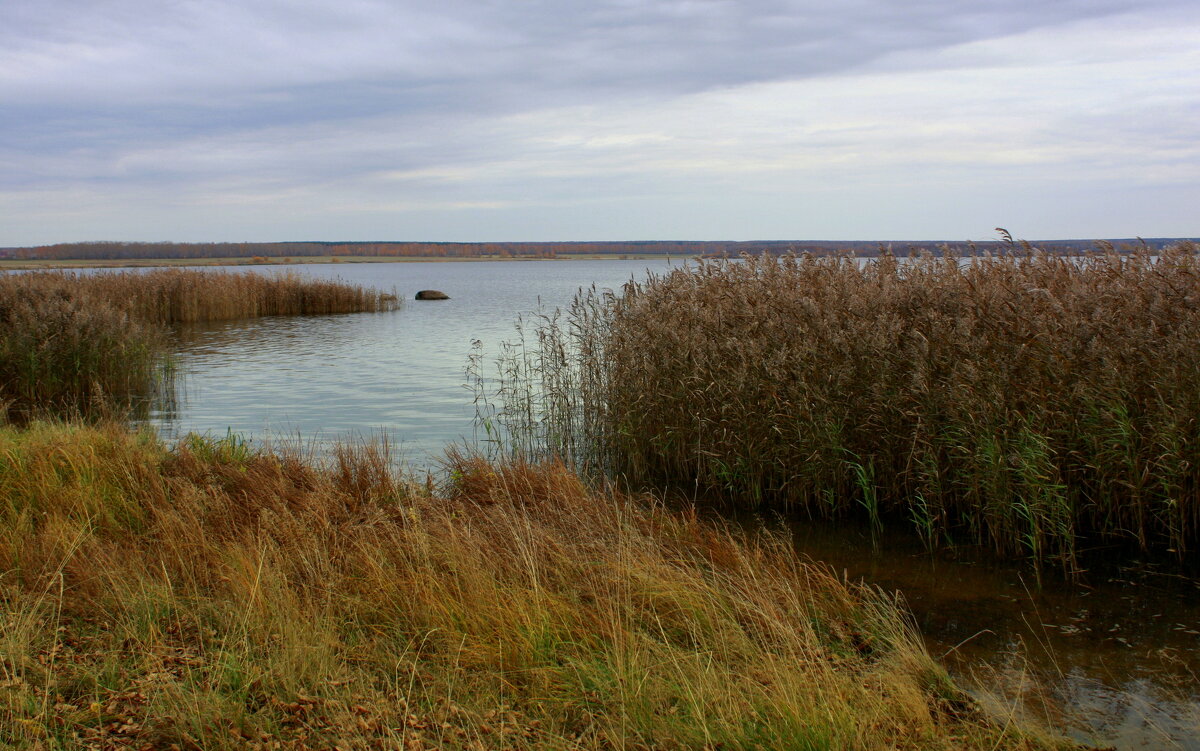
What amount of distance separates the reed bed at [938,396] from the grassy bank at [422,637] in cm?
198

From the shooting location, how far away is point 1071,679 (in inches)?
221

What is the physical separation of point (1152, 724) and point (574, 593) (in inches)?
136

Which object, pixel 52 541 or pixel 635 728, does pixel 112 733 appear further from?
pixel 52 541

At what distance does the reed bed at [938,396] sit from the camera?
7.61m

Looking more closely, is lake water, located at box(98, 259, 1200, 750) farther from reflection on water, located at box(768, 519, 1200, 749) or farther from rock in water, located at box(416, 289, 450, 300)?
rock in water, located at box(416, 289, 450, 300)

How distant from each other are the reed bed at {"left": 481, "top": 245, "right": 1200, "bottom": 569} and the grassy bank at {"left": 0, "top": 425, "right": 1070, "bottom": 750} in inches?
77.8

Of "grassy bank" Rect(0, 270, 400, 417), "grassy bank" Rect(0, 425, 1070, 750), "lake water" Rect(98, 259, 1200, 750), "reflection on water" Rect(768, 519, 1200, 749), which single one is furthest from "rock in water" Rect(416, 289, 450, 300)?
"reflection on water" Rect(768, 519, 1200, 749)

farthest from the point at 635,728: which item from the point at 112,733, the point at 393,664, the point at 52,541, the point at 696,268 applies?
the point at 696,268

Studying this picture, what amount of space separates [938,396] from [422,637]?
560cm

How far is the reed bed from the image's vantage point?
299 inches

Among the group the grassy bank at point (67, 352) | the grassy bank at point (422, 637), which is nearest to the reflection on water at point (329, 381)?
the grassy bank at point (67, 352)

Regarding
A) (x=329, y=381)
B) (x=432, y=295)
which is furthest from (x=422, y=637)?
(x=432, y=295)

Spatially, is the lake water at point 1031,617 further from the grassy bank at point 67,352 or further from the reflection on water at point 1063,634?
the grassy bank at point 67,352

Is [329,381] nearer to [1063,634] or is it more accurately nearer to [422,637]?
[422,637]
